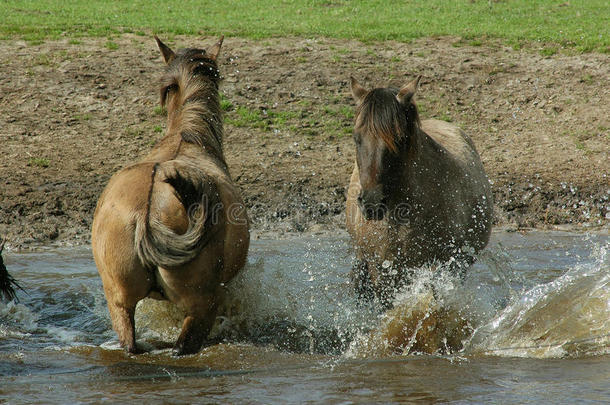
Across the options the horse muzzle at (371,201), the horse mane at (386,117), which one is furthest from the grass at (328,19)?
the horse muzzle at (371,201)

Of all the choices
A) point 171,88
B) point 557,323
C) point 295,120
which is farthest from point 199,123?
point 295,120

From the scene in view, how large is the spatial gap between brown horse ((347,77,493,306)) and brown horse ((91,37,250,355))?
92 centimetres

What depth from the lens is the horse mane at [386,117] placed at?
16.9ft

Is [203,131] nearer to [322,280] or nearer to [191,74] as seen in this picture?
[191,74]

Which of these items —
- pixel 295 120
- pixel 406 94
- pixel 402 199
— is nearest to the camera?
pixel 406 94

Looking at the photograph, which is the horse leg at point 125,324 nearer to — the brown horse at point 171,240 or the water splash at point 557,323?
the brown horse at point 171,240

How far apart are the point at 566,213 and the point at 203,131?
4.78 metres

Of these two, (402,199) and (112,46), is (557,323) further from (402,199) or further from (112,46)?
(112,46)

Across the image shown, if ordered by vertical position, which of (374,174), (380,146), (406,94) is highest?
(406,94)

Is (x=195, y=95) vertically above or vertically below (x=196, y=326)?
above

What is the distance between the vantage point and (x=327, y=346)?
19.1 ft

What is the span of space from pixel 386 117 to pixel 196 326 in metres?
1.81

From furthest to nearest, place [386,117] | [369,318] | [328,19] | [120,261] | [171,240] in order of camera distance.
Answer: [328,19] < [369,318] < [386,117] < [120,261] < [171,240]

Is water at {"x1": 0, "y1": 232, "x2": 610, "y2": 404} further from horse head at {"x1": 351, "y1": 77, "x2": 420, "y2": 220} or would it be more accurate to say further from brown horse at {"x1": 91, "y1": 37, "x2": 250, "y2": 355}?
horse head at {"x1": 351, "y1": 77, "x2": 420, "y2": 220}
